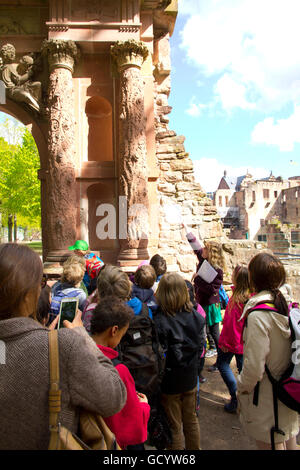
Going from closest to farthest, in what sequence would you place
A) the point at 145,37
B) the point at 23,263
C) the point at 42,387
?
the point at 42,387 → the point at 23,263 → the point at 145,37

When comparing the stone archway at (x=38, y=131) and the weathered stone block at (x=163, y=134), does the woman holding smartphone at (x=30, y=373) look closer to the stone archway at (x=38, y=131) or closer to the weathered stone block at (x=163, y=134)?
the stone archway at (x=38, y=131)

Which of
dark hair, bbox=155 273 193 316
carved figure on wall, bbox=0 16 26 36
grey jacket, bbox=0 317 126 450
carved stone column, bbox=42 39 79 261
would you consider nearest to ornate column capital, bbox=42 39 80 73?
carved stone column, bbox=42 39 79 261

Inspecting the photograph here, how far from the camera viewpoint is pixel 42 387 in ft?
4.06

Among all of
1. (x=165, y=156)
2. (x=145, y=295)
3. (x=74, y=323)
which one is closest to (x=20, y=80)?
(x=165, y=156)

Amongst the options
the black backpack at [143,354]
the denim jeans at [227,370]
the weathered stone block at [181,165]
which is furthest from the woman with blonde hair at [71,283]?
the weathered stone block at [181,165]

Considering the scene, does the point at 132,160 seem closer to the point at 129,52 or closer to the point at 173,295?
the point at 129,52

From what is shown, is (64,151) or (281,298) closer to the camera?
(281,298)

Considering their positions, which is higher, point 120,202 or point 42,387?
point 120,202

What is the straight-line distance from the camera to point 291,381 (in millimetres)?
1985

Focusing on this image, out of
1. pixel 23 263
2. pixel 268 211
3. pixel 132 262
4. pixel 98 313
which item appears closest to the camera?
pixel 23 263

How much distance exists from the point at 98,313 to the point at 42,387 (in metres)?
0.71

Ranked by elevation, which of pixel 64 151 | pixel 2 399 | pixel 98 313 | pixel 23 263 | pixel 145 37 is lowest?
pixel 2 399

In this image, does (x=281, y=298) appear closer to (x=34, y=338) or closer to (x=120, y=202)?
(x=34, y=338)

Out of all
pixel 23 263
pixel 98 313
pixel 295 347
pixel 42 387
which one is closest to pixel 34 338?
pixel 42 387
